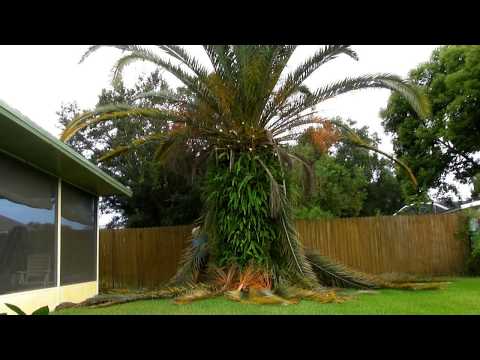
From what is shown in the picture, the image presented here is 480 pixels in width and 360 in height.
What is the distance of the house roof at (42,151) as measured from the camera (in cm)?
605

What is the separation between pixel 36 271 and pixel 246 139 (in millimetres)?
4505

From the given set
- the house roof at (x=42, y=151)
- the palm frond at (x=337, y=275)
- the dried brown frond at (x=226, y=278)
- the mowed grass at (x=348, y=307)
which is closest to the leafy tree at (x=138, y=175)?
the house roof at (x=42, y=151)

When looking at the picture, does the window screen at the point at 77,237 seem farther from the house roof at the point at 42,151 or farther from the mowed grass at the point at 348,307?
the mowed grass at the point at 348,307

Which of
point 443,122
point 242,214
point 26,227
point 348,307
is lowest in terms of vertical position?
point 348,307

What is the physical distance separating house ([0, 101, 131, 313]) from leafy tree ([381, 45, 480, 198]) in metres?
13.4

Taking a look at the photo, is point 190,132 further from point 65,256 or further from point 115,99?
point 115,99

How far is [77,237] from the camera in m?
10.5

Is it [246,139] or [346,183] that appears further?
[346,183]

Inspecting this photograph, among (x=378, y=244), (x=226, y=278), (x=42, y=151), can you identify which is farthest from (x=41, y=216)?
(x=378, y=244)

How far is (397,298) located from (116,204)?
16.4m

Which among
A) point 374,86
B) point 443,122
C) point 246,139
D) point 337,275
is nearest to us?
point 374,86

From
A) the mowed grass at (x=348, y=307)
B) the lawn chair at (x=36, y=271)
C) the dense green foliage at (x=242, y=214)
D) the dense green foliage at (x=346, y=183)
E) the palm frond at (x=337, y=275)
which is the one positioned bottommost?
the mowed grass at (x=348, y=307)

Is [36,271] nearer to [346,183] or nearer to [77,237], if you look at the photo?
[77,237]

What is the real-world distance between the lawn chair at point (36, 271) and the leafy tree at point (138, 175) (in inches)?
388
